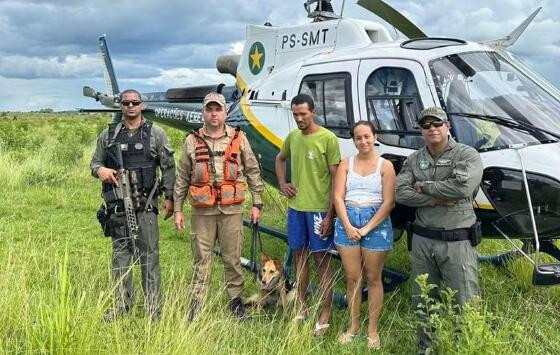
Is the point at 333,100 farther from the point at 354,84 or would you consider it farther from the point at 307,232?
the point at 307,232

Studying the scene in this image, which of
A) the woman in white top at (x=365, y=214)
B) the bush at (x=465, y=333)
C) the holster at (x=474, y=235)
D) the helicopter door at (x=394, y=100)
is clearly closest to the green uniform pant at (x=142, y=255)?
the woman in white top at (x=365, y=214)

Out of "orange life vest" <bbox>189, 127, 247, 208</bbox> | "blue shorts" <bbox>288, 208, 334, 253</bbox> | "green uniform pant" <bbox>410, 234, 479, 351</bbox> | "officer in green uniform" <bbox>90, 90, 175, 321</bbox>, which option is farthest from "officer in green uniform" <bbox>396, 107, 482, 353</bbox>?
"officer in green uniform" <bbox>90, 90, 175, 321</bbox>

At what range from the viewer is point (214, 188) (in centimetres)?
460

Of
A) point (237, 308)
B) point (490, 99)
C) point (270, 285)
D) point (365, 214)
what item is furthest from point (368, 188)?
point (237, 308)

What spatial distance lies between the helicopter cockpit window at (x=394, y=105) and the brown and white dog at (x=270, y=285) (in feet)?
4.72

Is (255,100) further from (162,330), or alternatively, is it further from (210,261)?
(162,330)

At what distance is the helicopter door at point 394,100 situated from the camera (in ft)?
14.8

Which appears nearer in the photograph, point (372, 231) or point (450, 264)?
point (450, 264)

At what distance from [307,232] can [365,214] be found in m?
0.70

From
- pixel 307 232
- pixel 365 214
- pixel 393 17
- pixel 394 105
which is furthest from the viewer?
pixel 393 17

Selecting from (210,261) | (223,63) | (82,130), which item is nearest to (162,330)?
(210,261)

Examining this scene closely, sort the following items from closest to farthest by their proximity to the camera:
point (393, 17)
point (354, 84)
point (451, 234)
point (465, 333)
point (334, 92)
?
1. point (465, 333)
2. point (451, 234)
3. point (354, 84)
4. point (334, 92)
5. point (393, 17)

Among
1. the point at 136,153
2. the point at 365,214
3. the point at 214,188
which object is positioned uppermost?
the point at 136,153

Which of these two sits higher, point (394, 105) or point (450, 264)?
point (394, 105)
